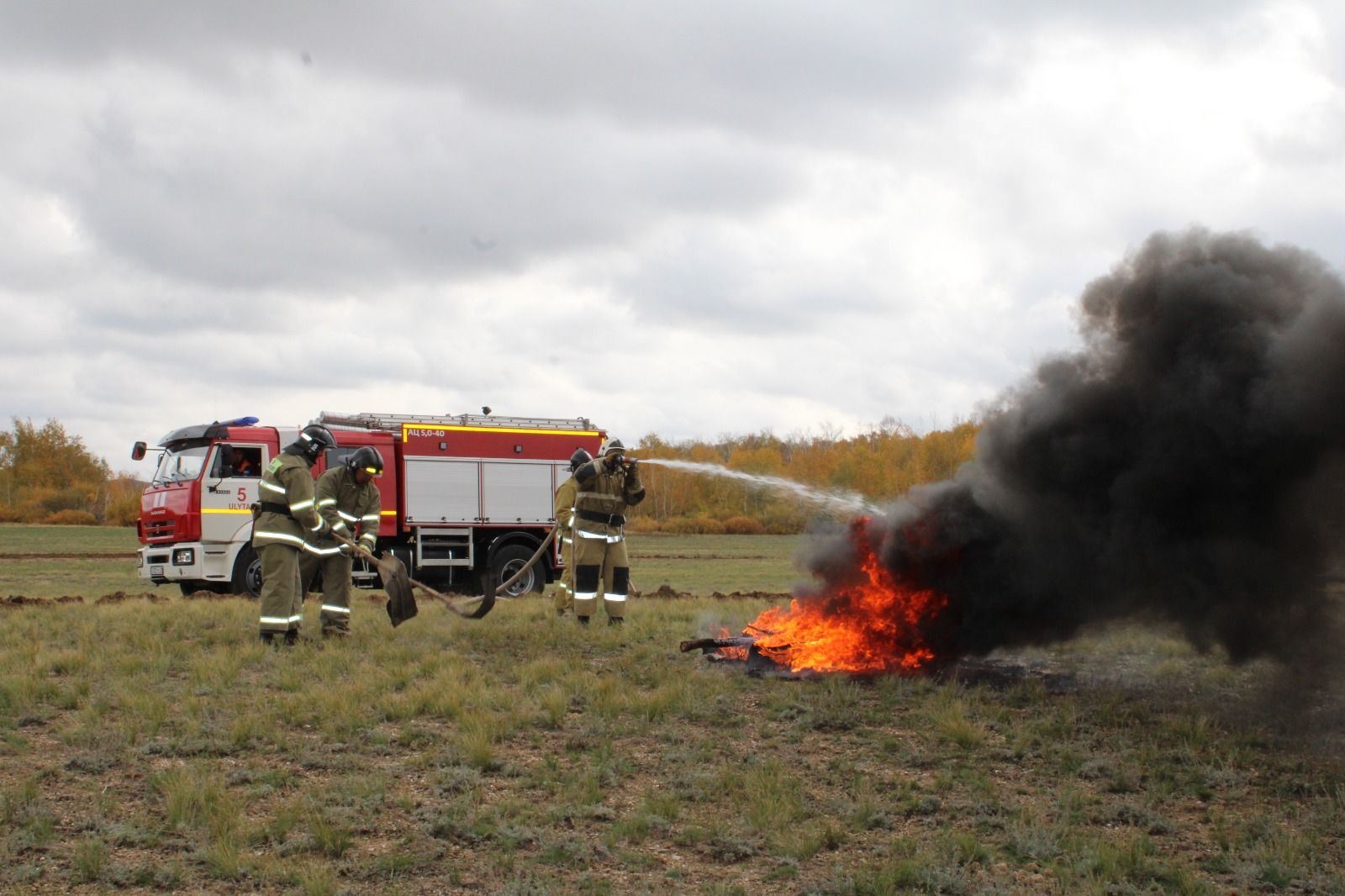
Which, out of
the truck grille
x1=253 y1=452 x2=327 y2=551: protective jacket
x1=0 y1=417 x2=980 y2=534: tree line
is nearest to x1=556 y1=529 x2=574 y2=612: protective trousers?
x1=253 y1=452 x2=327 y2=551: protective jacket

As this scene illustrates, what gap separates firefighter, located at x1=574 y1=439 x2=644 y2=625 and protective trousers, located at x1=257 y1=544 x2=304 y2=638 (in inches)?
111

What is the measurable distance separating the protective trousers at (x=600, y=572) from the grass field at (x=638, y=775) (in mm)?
1232

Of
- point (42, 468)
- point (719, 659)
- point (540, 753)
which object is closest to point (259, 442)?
point (719, 659)

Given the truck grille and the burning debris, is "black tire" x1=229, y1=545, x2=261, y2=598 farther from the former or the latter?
the burning debris

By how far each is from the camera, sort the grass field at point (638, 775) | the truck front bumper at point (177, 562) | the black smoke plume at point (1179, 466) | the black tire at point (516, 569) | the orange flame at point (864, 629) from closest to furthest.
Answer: the grass field at point (638, 775), the black smoke plume at point (1179, 466), the orange flame at point (864, 629), the truck front bumper at point (177, 562), the black tire at point (516, 569)

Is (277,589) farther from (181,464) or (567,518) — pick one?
(181,464)

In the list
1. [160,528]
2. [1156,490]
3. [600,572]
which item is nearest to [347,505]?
[600,572]

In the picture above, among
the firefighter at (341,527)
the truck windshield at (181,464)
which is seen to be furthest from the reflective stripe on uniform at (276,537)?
the truck windshield at (181,464)

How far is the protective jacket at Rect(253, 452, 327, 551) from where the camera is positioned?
980 centimetres

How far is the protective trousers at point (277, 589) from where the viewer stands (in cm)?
977

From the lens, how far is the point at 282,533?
32.3 ft

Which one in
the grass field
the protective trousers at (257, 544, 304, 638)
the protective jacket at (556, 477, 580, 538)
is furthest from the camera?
the protective jacket at (556, 477, 580, 538)

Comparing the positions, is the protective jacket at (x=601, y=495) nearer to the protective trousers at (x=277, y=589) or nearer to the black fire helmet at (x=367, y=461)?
the black fire helmet at (x=367, y=461)

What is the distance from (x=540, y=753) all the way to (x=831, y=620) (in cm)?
335
